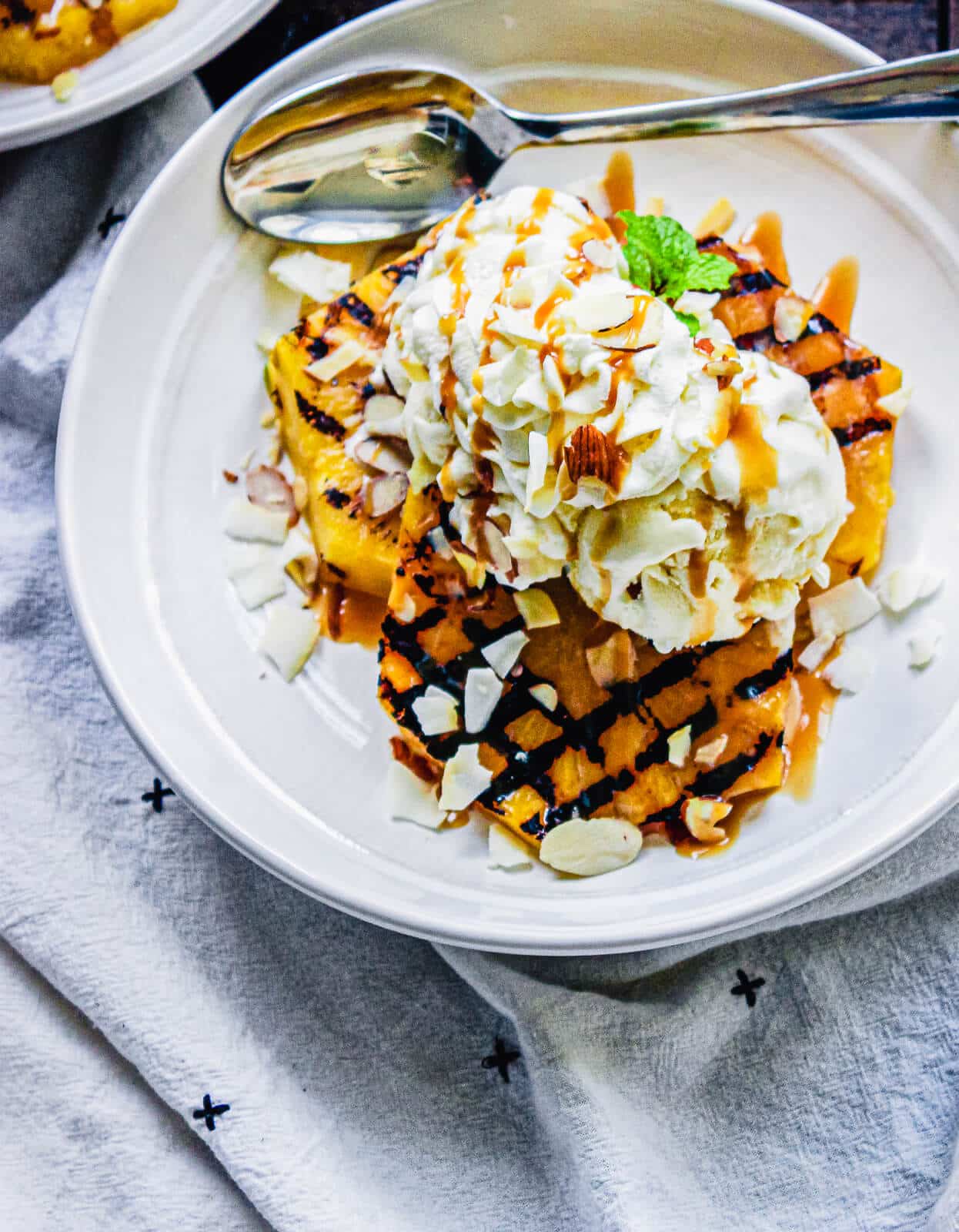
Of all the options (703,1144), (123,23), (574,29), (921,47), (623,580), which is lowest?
(703,1144)

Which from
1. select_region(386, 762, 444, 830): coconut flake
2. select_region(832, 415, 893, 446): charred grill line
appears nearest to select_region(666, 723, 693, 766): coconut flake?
select_region(386, 762, 444, 830): coconut flake

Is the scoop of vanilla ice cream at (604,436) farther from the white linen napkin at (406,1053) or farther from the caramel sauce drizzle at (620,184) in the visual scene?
the white linen napkin at (406,1053)

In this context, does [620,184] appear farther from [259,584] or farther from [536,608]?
[259,584]

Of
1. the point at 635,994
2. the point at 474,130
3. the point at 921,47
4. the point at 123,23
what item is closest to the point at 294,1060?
the point at 635,994

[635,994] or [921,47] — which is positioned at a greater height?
[921,47]

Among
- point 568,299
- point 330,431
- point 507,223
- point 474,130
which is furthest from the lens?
point 474,130

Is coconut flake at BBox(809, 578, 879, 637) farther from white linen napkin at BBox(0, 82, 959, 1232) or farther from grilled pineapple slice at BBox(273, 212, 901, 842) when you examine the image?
white linen napkin at BBox(0, 82, 959, 1232)

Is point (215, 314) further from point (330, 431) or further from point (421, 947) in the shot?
point (421, 947)
